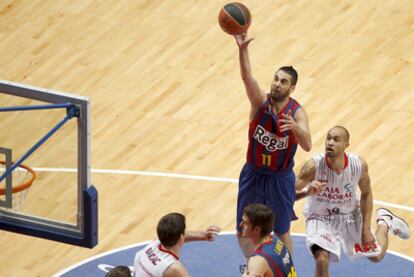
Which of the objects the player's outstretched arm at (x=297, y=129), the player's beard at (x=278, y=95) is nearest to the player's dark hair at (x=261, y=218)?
the player's outstretched arm at (x=297, y=129)

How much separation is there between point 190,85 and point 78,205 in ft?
16.9

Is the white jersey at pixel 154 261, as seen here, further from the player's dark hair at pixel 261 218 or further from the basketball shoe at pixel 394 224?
the basketball shoe at pixel 394 224

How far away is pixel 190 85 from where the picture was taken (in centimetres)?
1435

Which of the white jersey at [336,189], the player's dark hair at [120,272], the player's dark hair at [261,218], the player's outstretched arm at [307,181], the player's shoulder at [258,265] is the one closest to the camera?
the player's dark hair at [120,272]

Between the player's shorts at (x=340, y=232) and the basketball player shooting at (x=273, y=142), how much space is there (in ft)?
0.83

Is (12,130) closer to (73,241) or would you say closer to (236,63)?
(73,241)

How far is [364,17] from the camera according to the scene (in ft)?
50.2

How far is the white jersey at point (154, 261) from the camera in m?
8.16

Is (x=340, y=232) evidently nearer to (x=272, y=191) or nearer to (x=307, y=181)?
(x=307, y=181)

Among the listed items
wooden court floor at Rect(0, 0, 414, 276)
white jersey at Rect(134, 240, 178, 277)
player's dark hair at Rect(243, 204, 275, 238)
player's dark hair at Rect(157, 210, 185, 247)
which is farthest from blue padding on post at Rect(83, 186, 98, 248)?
player's dark hair at Rect(243, 204, 275, 238)

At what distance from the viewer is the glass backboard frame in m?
9.23

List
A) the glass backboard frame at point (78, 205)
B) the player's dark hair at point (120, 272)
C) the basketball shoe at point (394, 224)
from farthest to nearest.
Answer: the basketball shoe at point (394, 224)
the glass backboard frame at point (78, 205)
the player's dark hair at point (120, 272)

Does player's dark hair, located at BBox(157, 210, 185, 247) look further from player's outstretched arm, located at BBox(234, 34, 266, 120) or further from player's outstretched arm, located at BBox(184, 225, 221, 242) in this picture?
player's outstretched arm, located at BBox(234, 34, 266, 120)

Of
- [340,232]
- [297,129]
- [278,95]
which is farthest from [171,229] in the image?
[340,232]
